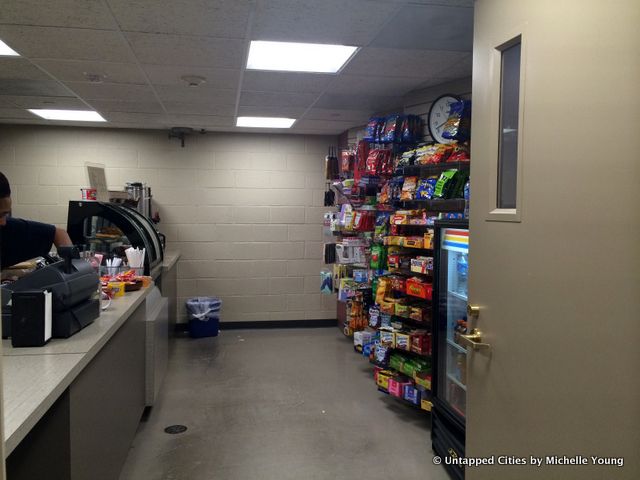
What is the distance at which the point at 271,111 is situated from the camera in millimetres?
4855

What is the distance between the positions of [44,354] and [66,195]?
4736 mm

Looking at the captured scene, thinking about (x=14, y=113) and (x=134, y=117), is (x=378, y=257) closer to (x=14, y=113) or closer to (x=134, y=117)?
(x=134, y=117)

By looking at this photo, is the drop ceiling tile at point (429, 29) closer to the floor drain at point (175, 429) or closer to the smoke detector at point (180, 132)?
the floor drain at point (175, 429)

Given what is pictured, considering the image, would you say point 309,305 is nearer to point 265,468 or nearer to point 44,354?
point 265,468

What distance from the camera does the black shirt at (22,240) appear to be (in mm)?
3154

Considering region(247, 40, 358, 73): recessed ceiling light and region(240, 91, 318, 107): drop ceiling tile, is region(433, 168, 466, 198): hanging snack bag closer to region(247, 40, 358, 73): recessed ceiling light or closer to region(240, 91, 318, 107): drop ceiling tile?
region(247, 40, 358, 73): recessed ceiling light

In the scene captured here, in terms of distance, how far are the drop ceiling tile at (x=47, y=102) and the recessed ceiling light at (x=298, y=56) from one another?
2086mm

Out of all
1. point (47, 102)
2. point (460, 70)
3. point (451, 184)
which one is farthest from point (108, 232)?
point (460, 70)

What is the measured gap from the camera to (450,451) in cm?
278

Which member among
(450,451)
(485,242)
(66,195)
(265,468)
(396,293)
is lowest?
(265,468)

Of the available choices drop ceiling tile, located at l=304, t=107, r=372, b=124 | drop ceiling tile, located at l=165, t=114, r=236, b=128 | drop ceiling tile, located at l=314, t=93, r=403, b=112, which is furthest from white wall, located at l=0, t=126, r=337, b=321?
drop ceiling tile, located at l=314, t=93, r=403, b=112

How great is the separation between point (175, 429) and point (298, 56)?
2.75m

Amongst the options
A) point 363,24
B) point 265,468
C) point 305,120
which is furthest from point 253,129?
point 265,468

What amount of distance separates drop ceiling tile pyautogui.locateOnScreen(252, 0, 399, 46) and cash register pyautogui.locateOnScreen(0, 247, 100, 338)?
1.56 metres
